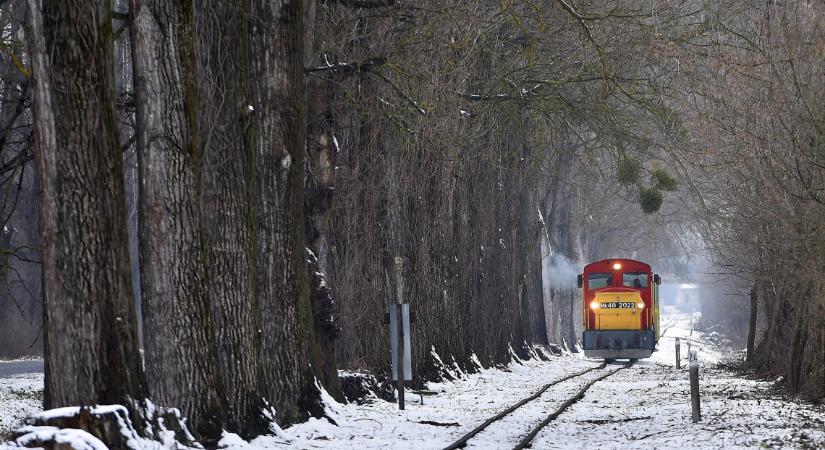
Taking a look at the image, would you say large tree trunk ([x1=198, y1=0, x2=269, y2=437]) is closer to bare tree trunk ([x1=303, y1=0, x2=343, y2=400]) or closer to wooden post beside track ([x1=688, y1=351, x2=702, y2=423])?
bare tree trunk ([x1=303, y1=0, x2=343, y2=400])

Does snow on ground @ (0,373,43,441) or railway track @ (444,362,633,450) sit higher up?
snow on ground @ (0,373,43,441)

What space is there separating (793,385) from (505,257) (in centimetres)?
1569

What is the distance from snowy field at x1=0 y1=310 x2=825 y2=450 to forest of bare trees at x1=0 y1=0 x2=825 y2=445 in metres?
0.70

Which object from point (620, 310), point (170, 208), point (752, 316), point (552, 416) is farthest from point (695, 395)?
point (620, 310)

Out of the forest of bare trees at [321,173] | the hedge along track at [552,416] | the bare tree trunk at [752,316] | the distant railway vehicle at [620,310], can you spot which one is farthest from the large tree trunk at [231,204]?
the distant railway vehicle at [620,310]

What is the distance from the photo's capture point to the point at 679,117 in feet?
82.9

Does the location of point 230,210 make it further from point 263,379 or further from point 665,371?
point 665,371

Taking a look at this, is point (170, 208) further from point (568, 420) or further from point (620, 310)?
point (620, 310)

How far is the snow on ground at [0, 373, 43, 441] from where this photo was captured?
1605 centimetres

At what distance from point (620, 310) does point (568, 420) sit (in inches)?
832

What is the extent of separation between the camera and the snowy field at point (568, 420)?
13.6 meters

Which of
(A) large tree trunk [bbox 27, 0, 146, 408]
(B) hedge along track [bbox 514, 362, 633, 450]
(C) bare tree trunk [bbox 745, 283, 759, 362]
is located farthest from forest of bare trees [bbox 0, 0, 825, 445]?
(B) hedge along track [bbox 514, 362, 633, 450]

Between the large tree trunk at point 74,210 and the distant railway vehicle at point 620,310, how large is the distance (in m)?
28.4

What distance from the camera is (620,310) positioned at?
38031 millimetres
